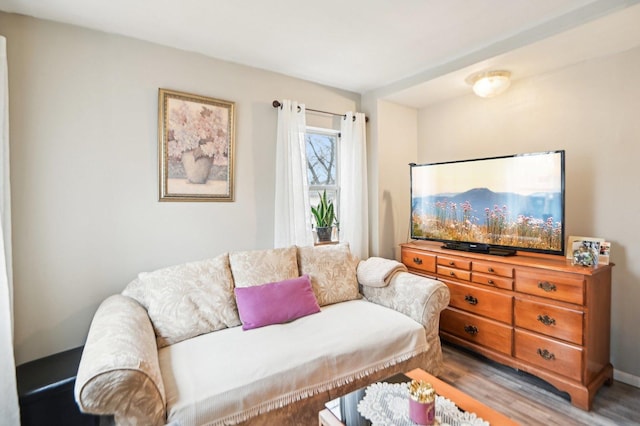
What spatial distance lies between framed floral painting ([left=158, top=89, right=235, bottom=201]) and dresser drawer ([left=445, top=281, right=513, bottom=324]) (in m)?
2.06

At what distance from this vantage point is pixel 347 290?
2.46m

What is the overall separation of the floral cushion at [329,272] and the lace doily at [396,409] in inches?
41.0

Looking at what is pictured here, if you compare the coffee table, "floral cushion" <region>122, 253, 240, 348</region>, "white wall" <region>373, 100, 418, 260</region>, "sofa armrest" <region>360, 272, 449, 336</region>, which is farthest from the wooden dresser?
"floral cushion" <region>122, 253, 240, 348</region>

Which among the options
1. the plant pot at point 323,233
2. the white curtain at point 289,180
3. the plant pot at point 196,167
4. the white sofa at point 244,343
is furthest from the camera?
the plant pot at point 323,233

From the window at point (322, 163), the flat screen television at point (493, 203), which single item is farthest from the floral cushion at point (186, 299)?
the flat screen television at point (493, 203)

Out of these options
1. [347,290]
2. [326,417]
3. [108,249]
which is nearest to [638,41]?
[347,290]

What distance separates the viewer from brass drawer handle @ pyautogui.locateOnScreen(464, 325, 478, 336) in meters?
2.42

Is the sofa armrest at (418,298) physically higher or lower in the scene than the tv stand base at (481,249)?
lower

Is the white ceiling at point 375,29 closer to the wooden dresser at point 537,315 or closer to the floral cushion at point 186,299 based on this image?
the wooden dresser at point 537,315

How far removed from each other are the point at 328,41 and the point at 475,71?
124cm

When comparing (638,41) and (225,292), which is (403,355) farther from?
(638,41)

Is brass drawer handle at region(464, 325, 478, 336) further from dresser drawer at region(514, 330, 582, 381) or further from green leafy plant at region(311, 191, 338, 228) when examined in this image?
green leafy plant at region(311, 191, 338, 228)

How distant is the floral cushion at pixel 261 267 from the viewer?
214 centimetres

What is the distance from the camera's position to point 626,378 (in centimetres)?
214
